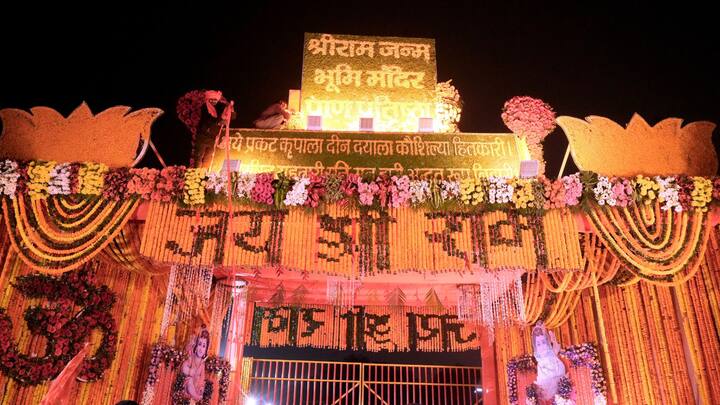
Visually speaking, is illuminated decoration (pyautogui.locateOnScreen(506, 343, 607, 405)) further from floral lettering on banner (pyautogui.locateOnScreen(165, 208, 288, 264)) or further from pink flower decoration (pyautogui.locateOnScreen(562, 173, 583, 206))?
floral lettering on banner (pyautogui.locateOnScreen(165, 208, 288, 264))

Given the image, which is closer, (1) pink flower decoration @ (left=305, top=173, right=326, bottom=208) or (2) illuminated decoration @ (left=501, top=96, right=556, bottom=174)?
(1) pink flower decoration @ (left=305, top=173, right=326, bottom=208)

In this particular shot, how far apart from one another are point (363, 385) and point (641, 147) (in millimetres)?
6112

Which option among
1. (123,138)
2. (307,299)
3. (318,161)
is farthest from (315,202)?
(307,299)

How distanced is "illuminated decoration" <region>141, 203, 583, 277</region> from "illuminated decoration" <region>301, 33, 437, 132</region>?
5.45ft

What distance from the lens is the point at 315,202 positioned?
5410mm

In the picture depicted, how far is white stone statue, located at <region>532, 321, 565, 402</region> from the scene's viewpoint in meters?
7.38

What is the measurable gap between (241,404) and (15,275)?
4.57 m

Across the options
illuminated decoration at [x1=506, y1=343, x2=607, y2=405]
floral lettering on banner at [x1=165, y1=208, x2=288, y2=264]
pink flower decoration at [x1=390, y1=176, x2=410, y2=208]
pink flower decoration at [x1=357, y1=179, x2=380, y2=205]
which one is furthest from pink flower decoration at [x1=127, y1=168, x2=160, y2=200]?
illuminated decoration at [x1=506, y1=343, x2=607, y2=405]

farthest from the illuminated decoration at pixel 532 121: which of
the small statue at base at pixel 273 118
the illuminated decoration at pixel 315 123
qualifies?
the small statue at base at pixel 273 118

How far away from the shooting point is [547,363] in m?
7.46

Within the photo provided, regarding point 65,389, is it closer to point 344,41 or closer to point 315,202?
point 315,202

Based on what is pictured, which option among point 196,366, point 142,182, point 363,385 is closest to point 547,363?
point 363,385

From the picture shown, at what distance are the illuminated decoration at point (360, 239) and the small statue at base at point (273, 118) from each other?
1.37 m

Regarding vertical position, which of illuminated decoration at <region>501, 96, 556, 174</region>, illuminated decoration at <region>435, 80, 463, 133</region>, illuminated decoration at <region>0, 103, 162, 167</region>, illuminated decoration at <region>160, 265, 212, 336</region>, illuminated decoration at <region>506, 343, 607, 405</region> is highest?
Answer: illuminated decoration at <region>435, 80, 463, 133</region>
